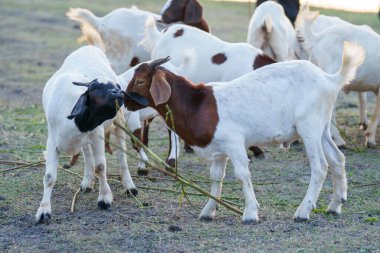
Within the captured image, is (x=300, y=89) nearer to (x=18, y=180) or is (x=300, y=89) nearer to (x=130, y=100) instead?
(x=130, y=100)

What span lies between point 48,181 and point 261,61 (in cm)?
306

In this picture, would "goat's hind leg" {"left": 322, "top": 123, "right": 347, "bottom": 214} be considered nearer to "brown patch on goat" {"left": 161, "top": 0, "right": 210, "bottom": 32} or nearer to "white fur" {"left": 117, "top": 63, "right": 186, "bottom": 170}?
"white fur" {"left": 117, "top": 63, "right": 186, "bottom": 170}

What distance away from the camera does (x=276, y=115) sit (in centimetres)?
693

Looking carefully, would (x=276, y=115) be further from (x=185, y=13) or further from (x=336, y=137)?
(x=185, y=13)

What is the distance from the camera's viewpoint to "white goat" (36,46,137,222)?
6812mm

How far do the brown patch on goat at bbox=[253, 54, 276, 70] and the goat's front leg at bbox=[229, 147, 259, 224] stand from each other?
258cm

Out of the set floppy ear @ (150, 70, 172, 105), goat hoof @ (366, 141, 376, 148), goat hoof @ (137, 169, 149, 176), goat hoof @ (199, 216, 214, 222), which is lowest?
goat hoof @ (366, 141, 376, 148)

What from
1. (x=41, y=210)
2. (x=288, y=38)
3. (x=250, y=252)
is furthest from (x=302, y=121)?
(x=288, y=38)

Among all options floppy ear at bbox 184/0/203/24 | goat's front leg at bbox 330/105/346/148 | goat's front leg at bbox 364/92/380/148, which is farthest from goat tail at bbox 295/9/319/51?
floppy ear at bbox 184/0/203/24

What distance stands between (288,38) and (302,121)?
13.1 feet

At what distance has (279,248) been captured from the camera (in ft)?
20.2

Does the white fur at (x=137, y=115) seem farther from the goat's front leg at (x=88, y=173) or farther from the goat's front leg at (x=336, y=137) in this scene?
the goat's front leg at (x=336, y=137)

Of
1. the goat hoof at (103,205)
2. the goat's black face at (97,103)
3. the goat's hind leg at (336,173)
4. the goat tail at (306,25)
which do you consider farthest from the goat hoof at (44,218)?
the goat tail at (306,25)

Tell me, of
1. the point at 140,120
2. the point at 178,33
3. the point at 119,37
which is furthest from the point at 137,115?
the point at 119,37
